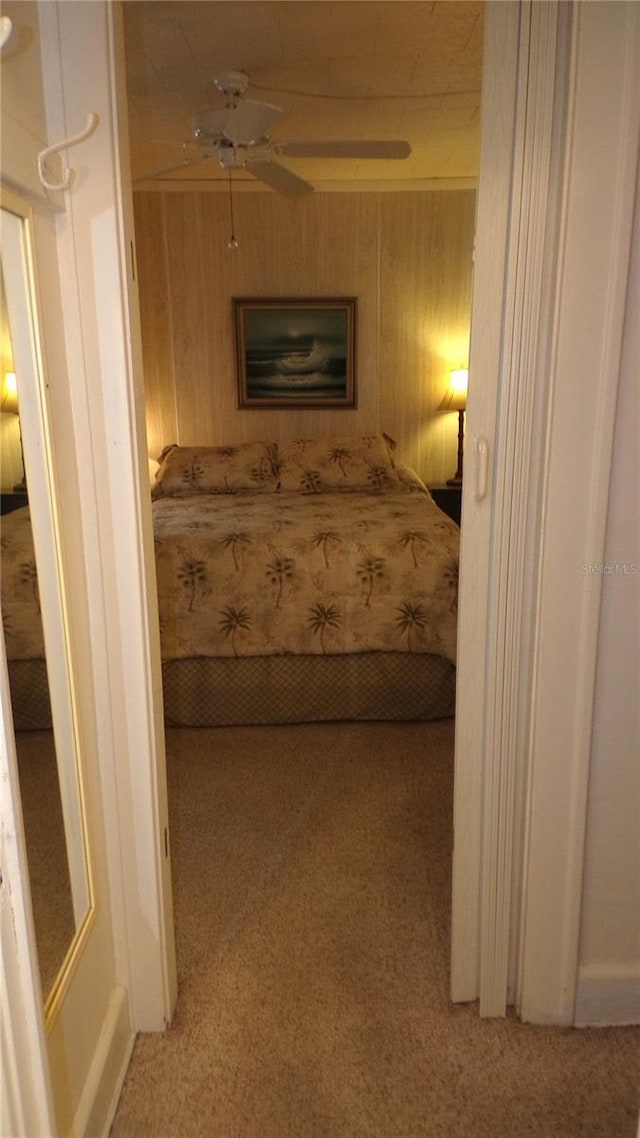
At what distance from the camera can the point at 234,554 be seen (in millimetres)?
2799

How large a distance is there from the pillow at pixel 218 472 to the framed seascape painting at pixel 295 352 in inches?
22.0

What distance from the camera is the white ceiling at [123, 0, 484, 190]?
2322 millimetres

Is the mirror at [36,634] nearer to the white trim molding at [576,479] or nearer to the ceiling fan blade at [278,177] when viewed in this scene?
the white trim molding at [576,479]

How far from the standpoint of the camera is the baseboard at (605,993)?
4.99 feet

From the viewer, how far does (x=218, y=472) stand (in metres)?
4.19

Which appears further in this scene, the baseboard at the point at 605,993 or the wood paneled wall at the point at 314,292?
the wood paneled wall at the point at 314,292

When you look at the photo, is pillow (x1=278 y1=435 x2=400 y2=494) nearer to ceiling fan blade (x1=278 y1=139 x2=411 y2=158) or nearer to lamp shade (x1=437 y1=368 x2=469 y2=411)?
lamp shade (x1=437 y1=368 x2=469 y2=411)

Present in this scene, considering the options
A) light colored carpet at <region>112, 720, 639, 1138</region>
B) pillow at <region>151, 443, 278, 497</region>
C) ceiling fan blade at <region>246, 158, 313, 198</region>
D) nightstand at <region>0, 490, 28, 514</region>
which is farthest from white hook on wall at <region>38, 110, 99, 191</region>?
pillow at <region>151, 443, 278, 497</region>

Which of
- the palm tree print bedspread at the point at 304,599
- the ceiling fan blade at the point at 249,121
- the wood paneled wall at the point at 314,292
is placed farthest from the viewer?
the wood paneled wall at the point at 314,292

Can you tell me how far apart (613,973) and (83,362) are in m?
1.60

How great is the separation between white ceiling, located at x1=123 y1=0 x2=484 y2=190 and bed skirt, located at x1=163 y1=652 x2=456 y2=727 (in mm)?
2157

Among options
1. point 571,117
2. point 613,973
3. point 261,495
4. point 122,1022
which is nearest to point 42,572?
point 122,1022

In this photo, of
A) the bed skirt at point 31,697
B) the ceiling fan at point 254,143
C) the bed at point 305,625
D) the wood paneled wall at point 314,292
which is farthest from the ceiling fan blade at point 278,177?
the bed skirt at point 31,697

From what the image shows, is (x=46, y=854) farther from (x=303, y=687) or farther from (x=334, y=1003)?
(x=303, y=687)
